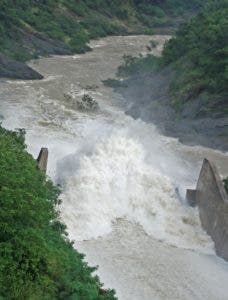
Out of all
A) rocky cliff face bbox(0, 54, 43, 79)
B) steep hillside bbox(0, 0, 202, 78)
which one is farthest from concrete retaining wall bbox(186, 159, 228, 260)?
steep hillside bbox(0, 0, 202, 78)

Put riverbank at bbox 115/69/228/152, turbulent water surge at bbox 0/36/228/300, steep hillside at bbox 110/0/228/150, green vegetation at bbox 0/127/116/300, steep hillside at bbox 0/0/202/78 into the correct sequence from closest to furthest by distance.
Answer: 1. green vegetation at bbox 0/127/116/300
2. turbulent water surge at bbox 0/36/228/300
3. riverbank at bbox 115/69/228/152
4. steep hillside at bbox 110/0/228/150
5. steep hillside at bbox 0/0/202/78

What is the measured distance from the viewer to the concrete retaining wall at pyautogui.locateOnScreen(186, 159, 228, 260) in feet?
64.8

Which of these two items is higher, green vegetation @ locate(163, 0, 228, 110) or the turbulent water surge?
green vegetation @ locate(163, 0, 228, 110)

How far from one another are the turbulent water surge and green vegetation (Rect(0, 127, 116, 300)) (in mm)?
3768

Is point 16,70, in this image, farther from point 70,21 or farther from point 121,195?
point 70,21

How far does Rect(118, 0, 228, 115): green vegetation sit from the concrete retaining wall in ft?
24.7

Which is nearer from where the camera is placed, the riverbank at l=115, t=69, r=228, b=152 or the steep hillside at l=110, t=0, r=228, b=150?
the riverbank at l=115, t=69, r=228, b=152

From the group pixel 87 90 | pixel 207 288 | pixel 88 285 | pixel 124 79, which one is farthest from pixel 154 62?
pixel 88 285

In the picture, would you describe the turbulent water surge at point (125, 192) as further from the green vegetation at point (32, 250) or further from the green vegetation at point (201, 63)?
the green vegetation at point (32, 250)

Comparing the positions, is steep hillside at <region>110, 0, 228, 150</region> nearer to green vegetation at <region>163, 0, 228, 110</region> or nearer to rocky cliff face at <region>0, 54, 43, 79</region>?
green vegetation at <region>163, 0, 228, 110</region>

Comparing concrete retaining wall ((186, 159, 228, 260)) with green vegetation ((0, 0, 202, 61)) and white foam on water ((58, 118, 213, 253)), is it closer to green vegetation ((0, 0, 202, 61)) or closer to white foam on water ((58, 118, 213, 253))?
white foam on water ((58, 118, 213, 253))

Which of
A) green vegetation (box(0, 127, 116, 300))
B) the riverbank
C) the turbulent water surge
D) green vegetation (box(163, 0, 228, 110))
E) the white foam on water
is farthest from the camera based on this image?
green vegetation (box(163, 0, 228, 110))

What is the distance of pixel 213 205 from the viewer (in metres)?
20.8

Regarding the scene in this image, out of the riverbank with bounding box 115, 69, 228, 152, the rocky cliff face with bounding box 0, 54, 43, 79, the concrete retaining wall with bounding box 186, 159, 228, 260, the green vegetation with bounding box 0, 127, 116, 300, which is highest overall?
the rocky cliff face with bounding box 0, 54, 43, 79
